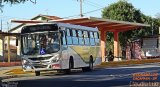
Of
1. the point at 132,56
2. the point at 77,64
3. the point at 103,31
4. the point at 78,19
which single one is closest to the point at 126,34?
the point at 132,56

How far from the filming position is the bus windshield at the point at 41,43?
2592 centimetres

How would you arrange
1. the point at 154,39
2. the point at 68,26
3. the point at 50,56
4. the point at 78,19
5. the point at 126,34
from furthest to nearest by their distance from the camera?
1. the point at 126,34
2. the point at 154,39
3. the point at 78,19
4. the point at 68,26
5. the point at 50,56

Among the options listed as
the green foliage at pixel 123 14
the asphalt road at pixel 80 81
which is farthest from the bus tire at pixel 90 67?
the green foliage at pixel 123 14

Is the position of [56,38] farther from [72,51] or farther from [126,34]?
[126,34]

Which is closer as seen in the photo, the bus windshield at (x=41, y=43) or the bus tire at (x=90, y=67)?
the bus windshield at (x=41, y=43)

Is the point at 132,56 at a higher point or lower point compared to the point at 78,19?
lower

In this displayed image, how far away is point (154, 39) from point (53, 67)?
36.6 m

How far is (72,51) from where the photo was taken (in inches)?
1118

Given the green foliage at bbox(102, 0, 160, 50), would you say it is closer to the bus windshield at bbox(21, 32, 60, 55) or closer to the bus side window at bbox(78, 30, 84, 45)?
the bus side window at bbox(78, 30, 84, 45)

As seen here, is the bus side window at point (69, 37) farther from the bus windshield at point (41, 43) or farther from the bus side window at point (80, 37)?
the bus side window at point (80, 37)

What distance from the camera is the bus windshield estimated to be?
25.9 m

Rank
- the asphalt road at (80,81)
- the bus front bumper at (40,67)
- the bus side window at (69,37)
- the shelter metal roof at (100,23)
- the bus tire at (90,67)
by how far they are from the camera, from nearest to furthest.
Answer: the asphalt road at (80,81)
the bus front bumper at (40,67)
the bus side window at (69,37)
the bus tire at (90,67)
the shelter metal roof at (100,23)

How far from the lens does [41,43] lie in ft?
85.3

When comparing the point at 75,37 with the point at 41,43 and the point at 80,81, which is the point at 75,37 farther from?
the point at 80,81
